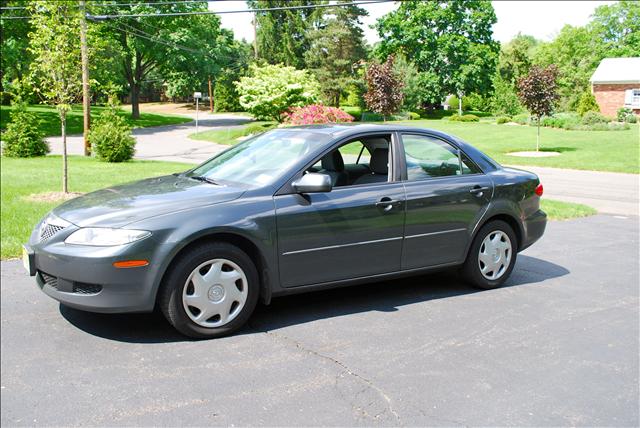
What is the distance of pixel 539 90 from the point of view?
25.1 meters

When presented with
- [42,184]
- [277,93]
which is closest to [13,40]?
[277,93]

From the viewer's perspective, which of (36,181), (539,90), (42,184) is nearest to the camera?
(42,184)

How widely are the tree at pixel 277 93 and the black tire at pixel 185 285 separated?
32007mm

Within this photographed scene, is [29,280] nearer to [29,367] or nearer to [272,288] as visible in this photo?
→ [29,367]

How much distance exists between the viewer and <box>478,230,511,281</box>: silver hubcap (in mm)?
6113

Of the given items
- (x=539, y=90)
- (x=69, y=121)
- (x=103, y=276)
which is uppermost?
(x=539, y=90)

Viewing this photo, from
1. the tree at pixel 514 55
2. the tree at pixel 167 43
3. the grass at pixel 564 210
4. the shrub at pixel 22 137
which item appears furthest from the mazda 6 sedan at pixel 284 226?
the tree at pixel 514 55

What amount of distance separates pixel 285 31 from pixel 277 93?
2912 centimetres

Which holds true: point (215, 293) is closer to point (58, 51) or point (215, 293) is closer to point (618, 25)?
point (58, 51)

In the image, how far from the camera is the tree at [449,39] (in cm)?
5675

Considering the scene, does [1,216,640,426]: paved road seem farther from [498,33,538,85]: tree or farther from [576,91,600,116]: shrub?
[498,33,538,85]: tree

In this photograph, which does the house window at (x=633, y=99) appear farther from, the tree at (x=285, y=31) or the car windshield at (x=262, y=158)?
the tree at (x=285, y=31)

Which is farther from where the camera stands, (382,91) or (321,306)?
(382,91)

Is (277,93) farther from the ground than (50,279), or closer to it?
farther from the ground
